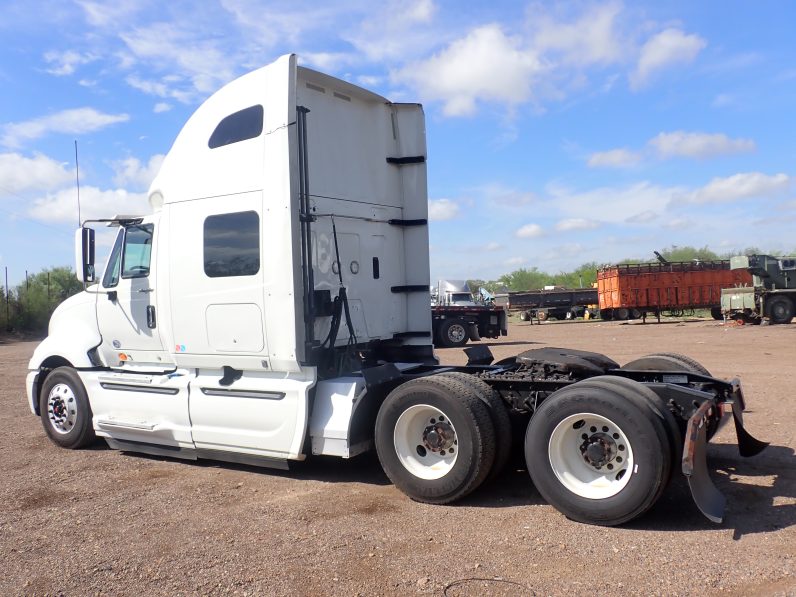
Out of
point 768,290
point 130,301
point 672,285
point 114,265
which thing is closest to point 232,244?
point 130,301

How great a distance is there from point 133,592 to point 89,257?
465cm

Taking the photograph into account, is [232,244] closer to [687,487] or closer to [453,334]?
[687,487]

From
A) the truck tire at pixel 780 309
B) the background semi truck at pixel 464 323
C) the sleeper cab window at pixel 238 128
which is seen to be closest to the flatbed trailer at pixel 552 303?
the truck tire at pixel 780 309

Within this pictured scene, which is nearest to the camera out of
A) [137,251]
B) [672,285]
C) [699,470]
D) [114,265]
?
[699,470]

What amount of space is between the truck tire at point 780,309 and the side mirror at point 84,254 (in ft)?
89.3

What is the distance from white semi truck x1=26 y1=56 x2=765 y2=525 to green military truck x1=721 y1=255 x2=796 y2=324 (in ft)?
79.8

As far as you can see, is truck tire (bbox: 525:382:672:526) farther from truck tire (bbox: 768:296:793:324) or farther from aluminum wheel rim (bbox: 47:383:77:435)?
truck tire (bbox: 768:296:793:324)

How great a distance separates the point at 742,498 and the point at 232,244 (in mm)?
4883


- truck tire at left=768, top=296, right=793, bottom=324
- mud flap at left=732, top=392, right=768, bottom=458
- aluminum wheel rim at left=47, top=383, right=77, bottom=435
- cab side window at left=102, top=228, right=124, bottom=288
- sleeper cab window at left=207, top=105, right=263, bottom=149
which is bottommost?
mud flap at left=732, top=392, right=768, bottom=458

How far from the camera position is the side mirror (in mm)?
7609

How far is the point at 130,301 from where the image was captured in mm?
7621

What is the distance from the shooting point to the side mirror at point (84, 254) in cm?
761

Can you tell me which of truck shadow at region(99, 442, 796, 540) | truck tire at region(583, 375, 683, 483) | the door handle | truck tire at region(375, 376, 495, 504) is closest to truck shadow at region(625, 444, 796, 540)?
truck shadow at region(99, 442, 796, 540)

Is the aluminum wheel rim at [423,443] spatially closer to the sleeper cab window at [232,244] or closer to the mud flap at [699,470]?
the mud flap at [699,470]
